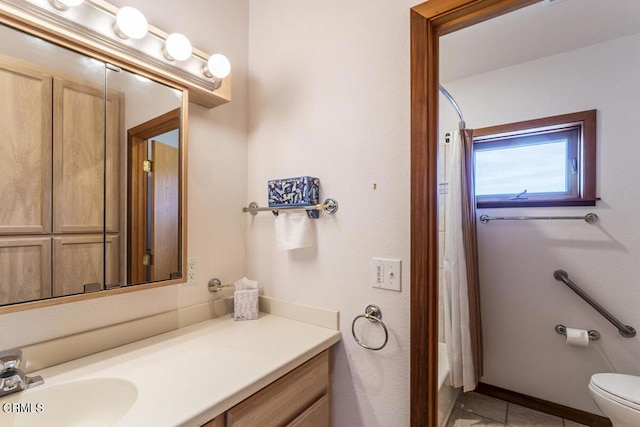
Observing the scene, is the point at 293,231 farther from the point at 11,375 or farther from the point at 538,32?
the point at 538,32

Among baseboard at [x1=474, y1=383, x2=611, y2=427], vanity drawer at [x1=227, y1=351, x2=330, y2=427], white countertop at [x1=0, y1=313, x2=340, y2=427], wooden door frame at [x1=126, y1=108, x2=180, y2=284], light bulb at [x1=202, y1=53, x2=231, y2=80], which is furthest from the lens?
baseboard at [x1=474, y1=383, x2=611, y2=427]

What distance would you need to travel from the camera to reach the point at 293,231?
1270 mm

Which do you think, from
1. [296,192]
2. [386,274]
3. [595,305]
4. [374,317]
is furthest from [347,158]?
[595,305]

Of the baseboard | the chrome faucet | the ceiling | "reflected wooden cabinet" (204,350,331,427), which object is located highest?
the ceiling

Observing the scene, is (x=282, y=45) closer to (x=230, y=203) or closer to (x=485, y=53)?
(x=230, y=203)

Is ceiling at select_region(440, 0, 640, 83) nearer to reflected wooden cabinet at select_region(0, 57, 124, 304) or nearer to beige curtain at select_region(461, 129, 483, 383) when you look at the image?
beige curtain at select_region(461, 129, 483, 383)

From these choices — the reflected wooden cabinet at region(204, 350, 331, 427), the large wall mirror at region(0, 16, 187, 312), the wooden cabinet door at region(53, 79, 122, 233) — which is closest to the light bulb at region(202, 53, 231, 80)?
the large wall mirror at region(0, 16, 187, 312)

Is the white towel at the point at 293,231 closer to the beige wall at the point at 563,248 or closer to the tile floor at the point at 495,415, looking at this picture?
the beige wall at the point at 563,248

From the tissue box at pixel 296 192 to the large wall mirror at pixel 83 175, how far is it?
390 millimetres

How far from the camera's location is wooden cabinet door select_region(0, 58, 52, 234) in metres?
0.78

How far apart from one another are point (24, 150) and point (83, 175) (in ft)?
0.47

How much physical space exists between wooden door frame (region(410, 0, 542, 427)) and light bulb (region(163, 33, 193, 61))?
0.83 metres

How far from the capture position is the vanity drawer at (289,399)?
31.9 inches

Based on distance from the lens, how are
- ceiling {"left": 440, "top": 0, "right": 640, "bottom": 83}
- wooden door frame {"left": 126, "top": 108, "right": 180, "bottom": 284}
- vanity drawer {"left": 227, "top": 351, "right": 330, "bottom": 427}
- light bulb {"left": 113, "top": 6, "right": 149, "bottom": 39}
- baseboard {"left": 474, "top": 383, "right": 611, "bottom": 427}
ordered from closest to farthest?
vanity drawer {"left": 227, "top": 351, "right": 330, "bottom": 427} → light bulb {"left": 113, "top": 6, "right": 149, "bottom": 39} → wooden door frame {"left": 126, "top": 108, "right": 180, "bottom": 284} → ceiling {"left": 440, "top": 0, "right": 640, "bottom": 83} → baseboard {"left": 474, "top": 383, "right": 611, "bottom": 427}
